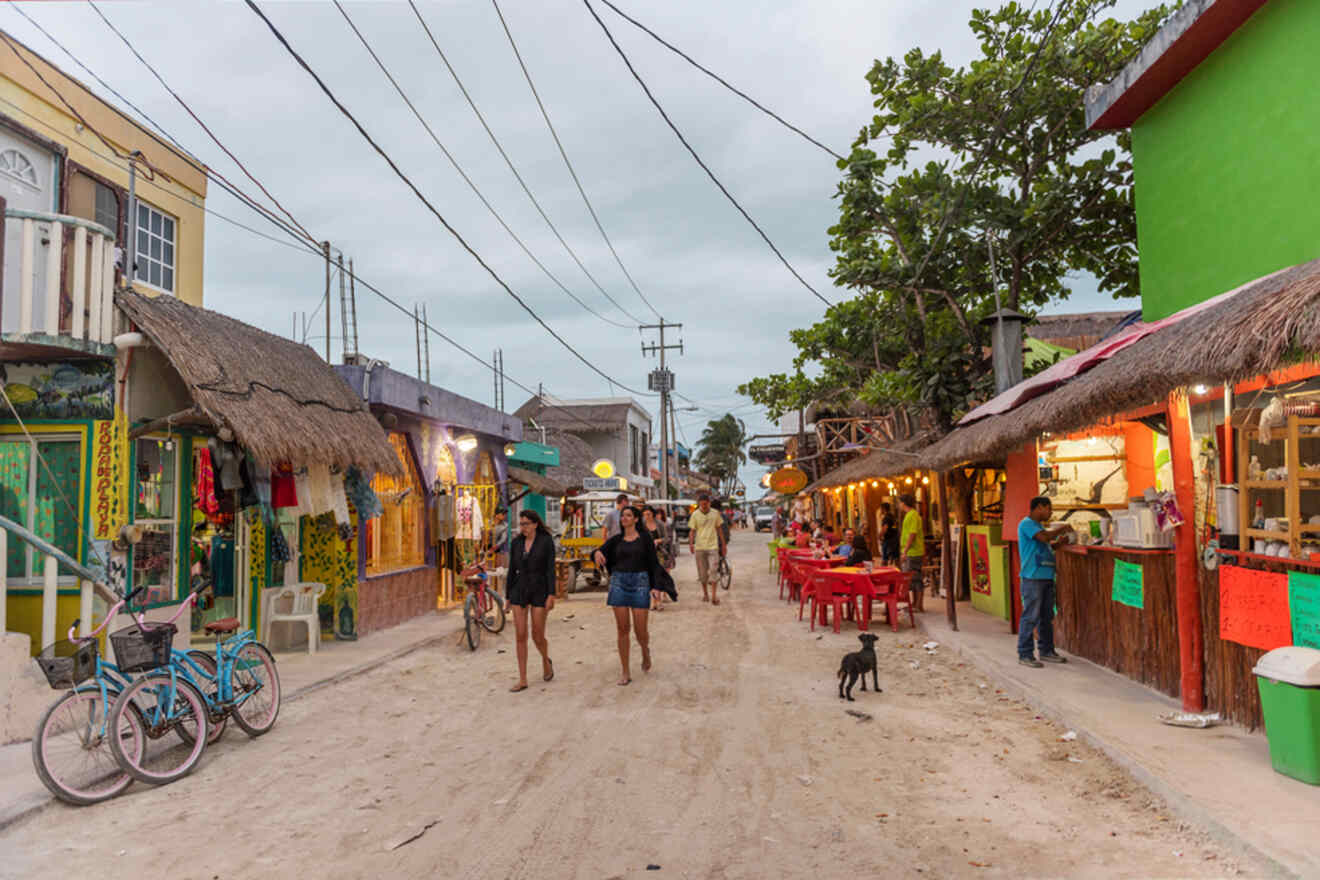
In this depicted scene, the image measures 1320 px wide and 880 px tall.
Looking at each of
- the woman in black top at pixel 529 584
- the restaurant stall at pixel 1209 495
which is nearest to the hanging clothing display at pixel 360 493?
the woman in black top at pixel 529 584

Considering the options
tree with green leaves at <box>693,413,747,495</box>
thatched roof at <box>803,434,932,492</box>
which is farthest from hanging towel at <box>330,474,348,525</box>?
tree with green leaves at <box>693,413,747,495</box>

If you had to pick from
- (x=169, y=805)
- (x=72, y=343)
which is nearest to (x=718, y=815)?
(x=169, y=805)

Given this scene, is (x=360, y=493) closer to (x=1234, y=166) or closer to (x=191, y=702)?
(x=191, y=702)

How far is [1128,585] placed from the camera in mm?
8070

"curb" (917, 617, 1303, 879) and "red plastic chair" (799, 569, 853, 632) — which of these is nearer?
"curb" (917, 617, 1303, 879)

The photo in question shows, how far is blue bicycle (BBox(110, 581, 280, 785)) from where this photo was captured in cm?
568

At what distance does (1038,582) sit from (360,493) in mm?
8865

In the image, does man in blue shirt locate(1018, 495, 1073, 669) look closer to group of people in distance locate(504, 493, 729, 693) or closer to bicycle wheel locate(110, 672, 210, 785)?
group of people in distance locate(504, 493, 729, 693)

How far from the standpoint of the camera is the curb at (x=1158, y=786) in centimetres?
400

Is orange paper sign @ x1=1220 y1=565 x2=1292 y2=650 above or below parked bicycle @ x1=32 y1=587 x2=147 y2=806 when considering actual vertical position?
above

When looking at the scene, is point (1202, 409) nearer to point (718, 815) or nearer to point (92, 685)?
point (718, 815)

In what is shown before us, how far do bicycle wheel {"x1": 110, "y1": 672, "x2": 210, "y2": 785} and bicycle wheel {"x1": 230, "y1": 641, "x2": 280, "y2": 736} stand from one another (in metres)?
0.42

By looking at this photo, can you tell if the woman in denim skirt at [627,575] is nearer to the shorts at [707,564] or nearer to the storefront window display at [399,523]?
the storefront window display at [399,523]

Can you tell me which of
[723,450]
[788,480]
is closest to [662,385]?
[788,480]
